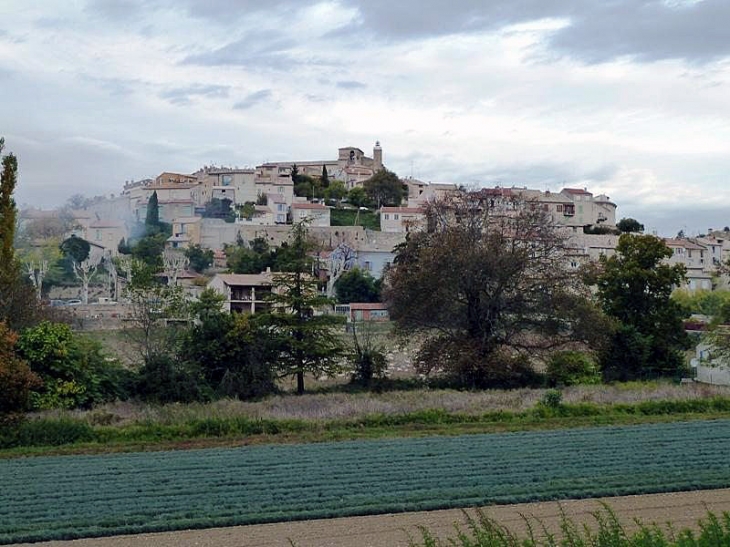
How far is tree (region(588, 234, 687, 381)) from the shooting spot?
3212 centimetres

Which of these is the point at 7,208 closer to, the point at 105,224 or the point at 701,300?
the point at 701,300

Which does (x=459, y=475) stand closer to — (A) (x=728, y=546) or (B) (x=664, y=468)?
(B) (x=664, y=468)

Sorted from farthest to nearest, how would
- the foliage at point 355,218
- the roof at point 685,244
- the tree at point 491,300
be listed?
the foliage at point 355,218
the roof at point 685,244
the tree at point 491,300

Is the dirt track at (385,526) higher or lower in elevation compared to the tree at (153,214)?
lower

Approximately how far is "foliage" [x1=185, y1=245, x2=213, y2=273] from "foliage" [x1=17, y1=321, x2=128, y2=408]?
193 feet

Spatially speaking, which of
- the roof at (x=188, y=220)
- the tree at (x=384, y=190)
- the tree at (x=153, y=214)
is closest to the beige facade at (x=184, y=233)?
the roof at (x=188, y=220)

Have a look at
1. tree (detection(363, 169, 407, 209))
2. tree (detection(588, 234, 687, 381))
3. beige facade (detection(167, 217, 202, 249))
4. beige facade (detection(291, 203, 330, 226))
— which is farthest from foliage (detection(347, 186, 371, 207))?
tree (detection(588, 234, 687, 381))

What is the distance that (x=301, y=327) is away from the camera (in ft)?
87.2

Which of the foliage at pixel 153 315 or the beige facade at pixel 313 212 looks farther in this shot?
the beige facade at pixel 313 212

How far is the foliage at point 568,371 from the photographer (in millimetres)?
28781

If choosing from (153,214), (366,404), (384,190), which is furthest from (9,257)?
(384,190)

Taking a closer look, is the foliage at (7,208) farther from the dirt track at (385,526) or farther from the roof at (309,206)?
the roof at (309,206)

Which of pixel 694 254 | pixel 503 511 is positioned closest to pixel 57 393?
pixel 503 511

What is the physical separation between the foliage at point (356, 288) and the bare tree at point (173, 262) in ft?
43.0
